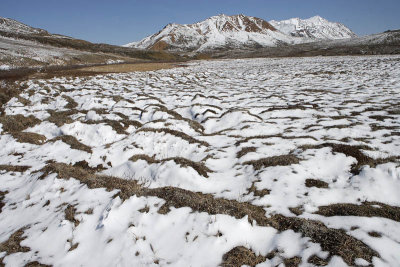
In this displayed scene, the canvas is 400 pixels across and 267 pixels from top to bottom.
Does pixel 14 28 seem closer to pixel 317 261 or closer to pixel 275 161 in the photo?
pixel 275 161

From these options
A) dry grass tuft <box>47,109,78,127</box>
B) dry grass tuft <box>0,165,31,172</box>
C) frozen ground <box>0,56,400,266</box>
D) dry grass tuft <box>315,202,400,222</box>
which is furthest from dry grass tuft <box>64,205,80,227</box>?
dry grass tuft <box>47,109,78,127</box>

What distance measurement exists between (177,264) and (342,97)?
1785cm

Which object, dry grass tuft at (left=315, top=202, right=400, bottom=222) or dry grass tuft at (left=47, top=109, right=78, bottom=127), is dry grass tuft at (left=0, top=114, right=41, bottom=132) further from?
dry grass tuft at (left=315, top=202, right=400, bottom=222)

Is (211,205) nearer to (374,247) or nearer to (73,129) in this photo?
(374,247)

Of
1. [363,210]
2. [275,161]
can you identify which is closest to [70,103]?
[275,161]

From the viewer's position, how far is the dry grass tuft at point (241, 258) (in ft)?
13.7

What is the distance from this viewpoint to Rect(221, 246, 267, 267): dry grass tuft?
4180mm

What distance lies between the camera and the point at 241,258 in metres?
4.27

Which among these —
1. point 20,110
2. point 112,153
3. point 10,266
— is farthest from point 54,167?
point 20,110

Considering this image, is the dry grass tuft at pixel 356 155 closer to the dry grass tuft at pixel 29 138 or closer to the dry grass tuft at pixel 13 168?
the dry grass tuft at pixel 13 168

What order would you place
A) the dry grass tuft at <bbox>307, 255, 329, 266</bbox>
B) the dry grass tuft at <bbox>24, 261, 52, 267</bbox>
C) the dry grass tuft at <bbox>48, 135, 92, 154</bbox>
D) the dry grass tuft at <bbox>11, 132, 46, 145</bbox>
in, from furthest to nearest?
the dry grass tuft at <bbox>11, 132, 46, 145</bbox>, the dry grass tuft at <bbox>48, 135, 92, 154</bbox>, the dry grass tuft at <bbox>24, 261, 52, 267</bbox>, the dry grass tuft at <bbox>307, 255, 329, 266</bbox>

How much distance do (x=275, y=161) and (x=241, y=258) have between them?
4.29 m

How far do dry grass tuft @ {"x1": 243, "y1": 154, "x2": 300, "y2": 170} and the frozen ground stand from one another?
6cm

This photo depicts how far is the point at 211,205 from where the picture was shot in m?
5.47
